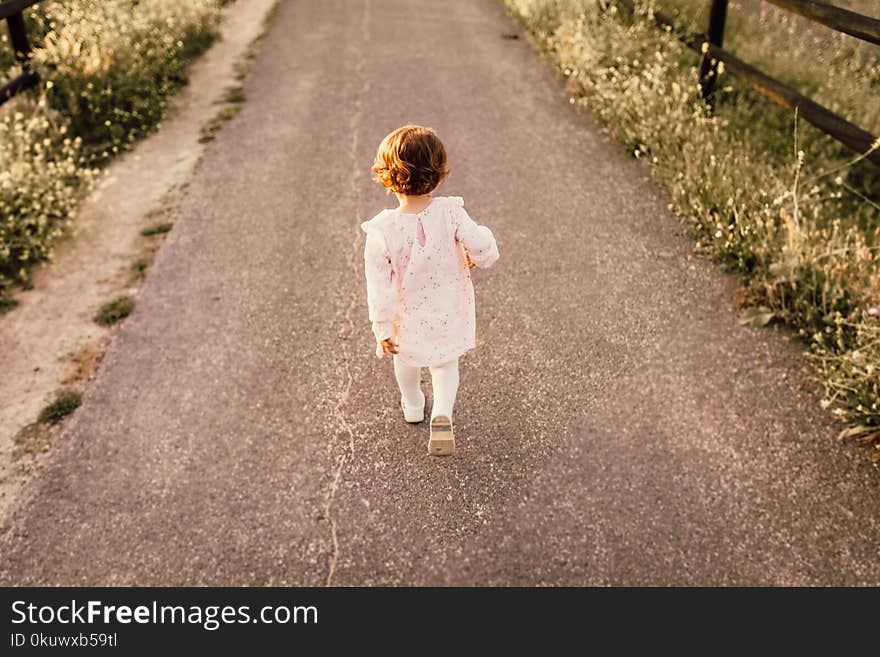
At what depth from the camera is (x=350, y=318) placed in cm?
446

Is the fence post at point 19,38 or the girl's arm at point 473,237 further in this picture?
the fence post at point 19,38

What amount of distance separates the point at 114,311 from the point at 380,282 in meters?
2.29

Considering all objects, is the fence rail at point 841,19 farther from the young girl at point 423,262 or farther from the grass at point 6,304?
the grass at point 6,304

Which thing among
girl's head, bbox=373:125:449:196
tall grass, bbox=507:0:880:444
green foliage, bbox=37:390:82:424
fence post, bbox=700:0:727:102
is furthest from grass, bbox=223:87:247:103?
girl's head, bbox=373:125:449:196

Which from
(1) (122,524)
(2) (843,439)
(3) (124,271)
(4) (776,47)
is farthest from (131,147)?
(4) (776,47)

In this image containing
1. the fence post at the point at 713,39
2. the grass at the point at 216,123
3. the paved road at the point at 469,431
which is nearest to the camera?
the paved road at the point at 469,431

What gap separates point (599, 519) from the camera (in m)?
3.09

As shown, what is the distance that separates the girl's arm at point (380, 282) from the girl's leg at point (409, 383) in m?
0.31

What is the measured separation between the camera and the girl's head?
9.14 feet

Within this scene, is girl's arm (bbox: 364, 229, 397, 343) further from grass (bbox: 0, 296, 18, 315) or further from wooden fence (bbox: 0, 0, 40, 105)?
wooden fence (bbox: 0, 0, 40, 105)

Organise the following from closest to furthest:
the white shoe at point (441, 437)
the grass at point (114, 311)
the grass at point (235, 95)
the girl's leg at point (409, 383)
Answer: the white shoe at point (441, 437), the girl's leg at point (409, 383), the grass at point (114, 311), the grass at point (235, 95)

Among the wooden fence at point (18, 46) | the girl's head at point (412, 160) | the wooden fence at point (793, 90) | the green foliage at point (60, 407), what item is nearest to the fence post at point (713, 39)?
the wooden fence at point (793, 90)

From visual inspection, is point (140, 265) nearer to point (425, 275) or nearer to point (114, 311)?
point (114, 311)

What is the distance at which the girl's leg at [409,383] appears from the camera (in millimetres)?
3371
